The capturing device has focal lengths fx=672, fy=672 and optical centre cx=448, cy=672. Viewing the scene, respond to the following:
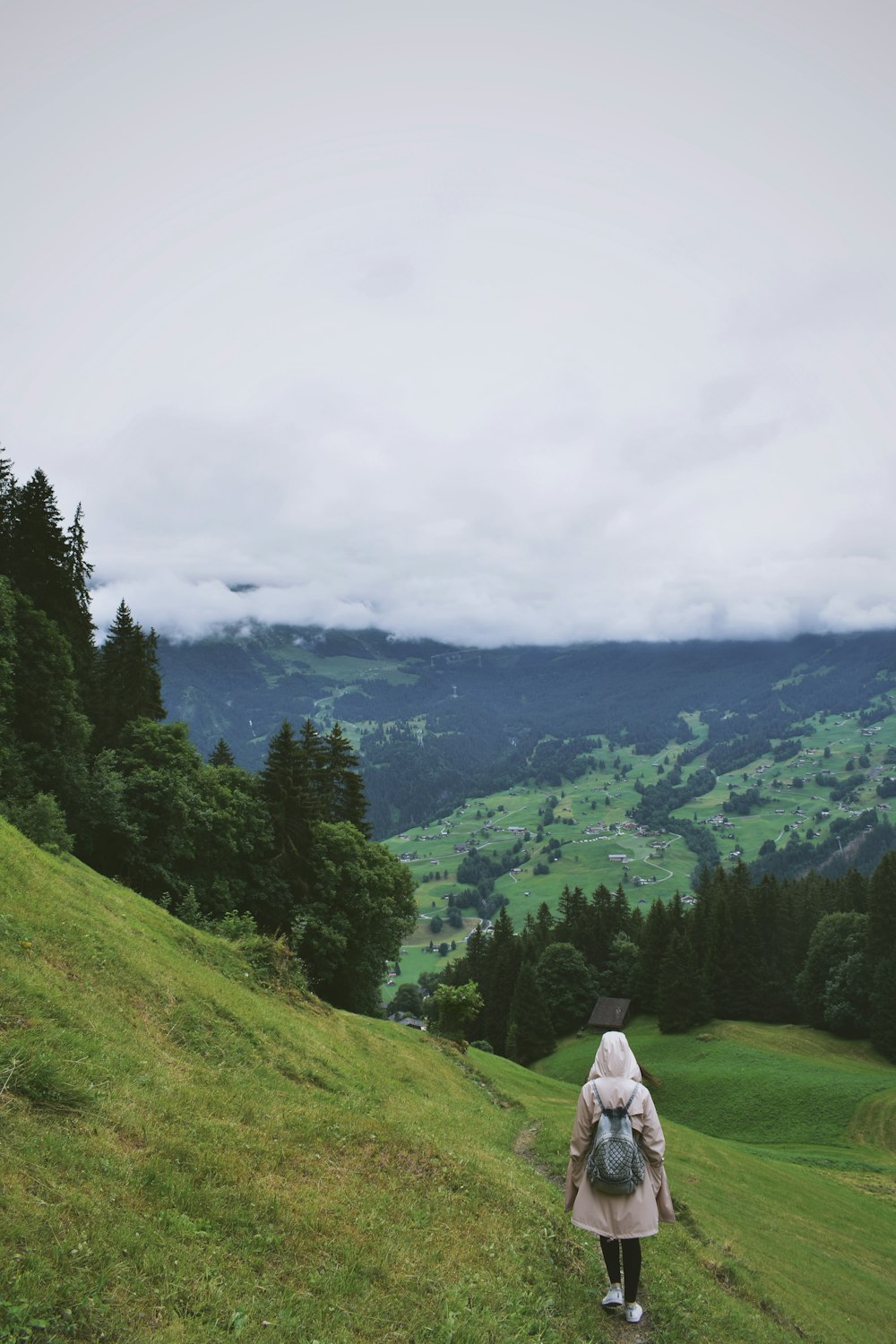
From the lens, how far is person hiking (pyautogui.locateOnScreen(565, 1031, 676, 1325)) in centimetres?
950

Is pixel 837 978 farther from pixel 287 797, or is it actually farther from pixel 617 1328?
pixel 617 1328

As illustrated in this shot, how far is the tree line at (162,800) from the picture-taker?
3744 cm

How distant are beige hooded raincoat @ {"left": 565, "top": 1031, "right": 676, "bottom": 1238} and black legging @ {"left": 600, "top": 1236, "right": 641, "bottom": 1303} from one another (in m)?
0.72

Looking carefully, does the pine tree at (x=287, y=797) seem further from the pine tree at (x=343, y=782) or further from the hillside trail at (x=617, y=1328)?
the hillside trail at (x=617, y=1328)

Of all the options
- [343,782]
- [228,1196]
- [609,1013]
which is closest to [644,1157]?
[228,1196]

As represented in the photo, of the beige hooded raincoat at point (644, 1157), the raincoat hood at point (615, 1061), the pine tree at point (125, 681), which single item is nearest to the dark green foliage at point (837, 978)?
the pine tree at point (125, 681)

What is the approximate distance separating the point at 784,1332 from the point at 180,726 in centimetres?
4488

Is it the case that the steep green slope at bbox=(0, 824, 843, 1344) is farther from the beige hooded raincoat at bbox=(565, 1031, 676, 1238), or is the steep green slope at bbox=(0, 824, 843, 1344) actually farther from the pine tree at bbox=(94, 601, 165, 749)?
the pine tree at bbox=(94, 601, 165, 749)

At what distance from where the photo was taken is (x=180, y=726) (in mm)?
49062

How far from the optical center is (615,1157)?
31.1ft

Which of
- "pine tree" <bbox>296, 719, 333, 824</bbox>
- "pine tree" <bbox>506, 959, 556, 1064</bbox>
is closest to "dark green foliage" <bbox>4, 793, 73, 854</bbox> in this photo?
"pine tree" <bbox>296, 719, 333, 824</bbox>

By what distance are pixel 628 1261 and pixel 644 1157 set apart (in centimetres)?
177

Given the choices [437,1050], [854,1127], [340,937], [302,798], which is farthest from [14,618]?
[854,1127]

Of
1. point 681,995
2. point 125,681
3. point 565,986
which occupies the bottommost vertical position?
point 565,986
